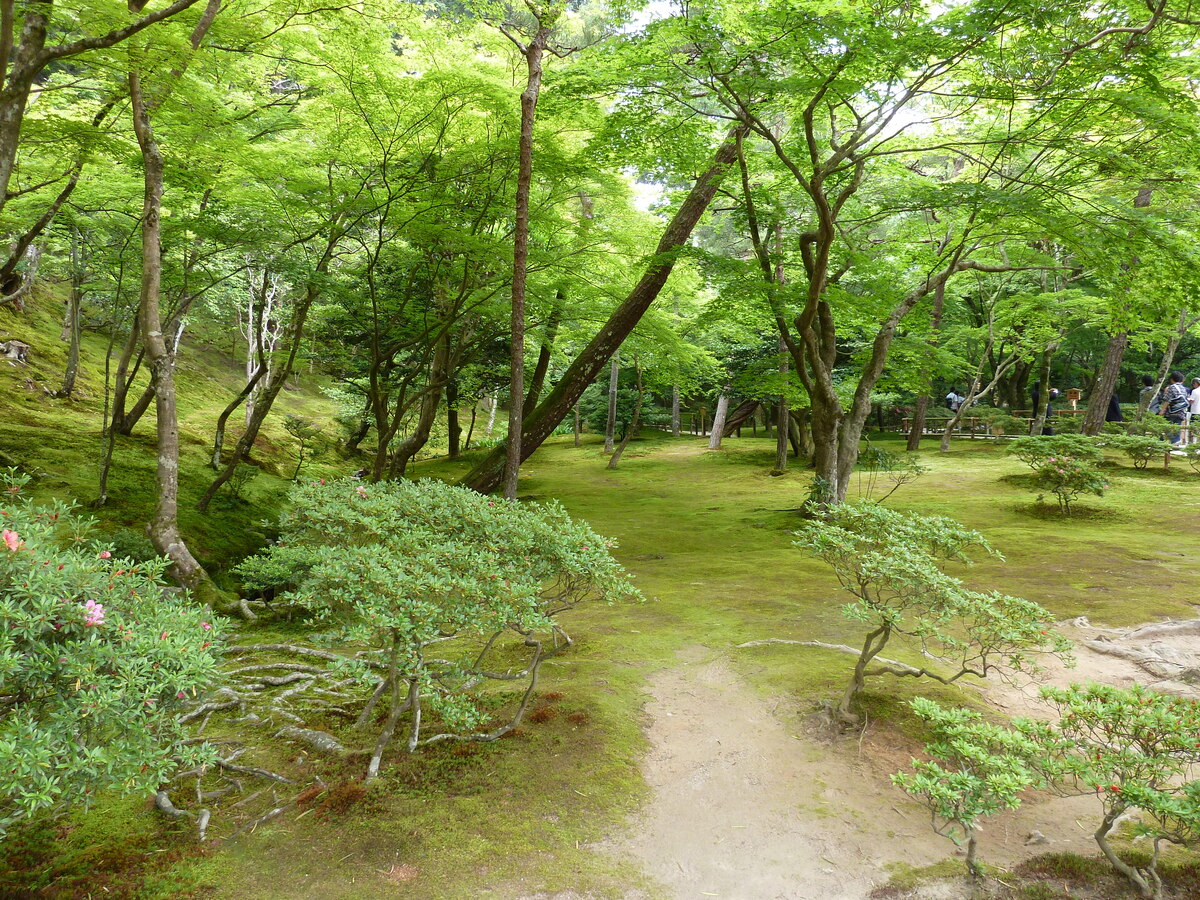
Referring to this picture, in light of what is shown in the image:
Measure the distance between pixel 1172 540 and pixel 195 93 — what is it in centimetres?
1230

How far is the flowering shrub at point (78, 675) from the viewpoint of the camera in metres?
1.80

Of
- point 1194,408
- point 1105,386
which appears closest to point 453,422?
point 1105,386

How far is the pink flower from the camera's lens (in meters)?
1.98

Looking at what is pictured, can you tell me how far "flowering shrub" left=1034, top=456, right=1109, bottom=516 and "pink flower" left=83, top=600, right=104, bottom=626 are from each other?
11.5 meters

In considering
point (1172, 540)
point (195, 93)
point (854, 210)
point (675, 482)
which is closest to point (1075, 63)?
point (854, 210)

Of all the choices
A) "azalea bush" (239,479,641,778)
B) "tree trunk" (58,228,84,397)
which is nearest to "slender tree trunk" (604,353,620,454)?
"tree trunk" (58,228,84,397)

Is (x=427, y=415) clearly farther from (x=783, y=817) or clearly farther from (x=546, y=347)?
(x=783, y=817)

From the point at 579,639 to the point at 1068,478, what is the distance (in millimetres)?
8597

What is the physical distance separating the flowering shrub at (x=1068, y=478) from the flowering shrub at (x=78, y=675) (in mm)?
11218

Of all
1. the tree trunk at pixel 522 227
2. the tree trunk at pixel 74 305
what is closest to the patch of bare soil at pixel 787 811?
the tree trunk at pixel 522 227

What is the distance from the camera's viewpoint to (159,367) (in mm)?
5387

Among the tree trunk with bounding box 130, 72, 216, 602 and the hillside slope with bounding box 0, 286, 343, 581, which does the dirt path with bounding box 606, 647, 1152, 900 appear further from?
the tree trunk with bounding box 130, 72, 216, 602

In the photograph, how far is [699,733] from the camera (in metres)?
3.86

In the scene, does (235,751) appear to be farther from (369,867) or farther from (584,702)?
(584,702)
